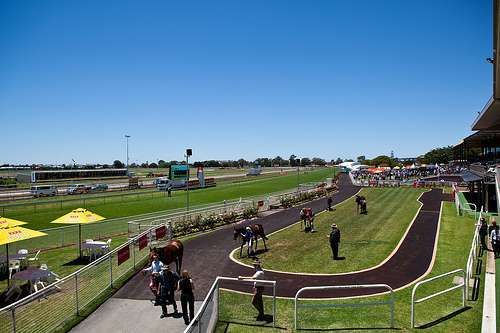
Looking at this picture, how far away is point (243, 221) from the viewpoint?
2612 centimetres

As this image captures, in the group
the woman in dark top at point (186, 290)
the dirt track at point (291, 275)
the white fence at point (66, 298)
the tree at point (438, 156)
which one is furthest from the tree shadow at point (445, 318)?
the tree at point (438, 156)

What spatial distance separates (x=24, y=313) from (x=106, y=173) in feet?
272

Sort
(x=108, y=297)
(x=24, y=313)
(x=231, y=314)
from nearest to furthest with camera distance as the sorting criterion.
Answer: (x=24, y=313)
(x=231, y=314)
(x=108, y=297)

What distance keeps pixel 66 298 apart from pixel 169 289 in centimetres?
272

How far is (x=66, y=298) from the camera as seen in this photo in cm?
1011

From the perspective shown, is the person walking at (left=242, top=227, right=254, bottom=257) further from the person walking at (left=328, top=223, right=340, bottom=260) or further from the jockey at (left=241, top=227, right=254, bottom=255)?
the person walking at (left=328, top=223, right=340, bottom=260)

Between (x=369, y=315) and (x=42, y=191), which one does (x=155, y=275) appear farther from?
(x=42, y=191)

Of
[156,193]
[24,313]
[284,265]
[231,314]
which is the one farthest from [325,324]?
[156,193]

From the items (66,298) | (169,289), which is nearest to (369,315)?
(169,289)

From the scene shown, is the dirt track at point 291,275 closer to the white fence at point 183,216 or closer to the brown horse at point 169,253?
the brown horse at point 169,253

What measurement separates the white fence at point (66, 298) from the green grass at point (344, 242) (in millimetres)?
5529

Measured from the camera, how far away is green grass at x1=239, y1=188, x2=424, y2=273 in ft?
49.0

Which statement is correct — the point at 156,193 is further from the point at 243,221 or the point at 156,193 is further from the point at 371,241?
the point at 371,241

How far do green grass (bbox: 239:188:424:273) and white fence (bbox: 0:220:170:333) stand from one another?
18.1ft
